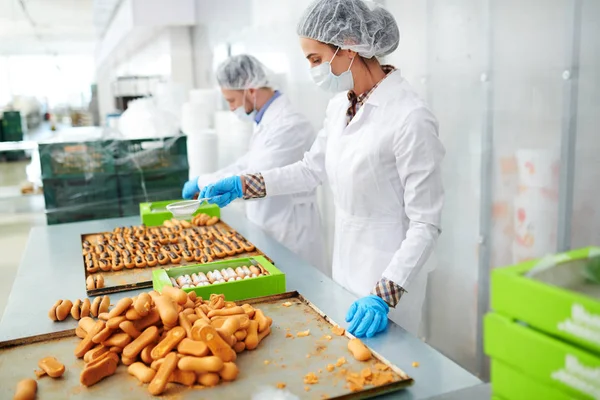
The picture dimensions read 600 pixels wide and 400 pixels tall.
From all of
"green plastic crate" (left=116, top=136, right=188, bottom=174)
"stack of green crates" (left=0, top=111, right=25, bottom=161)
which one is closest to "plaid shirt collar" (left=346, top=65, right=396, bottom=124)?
"green plastic crate" (left=116, top=136, right=188, bottom=174)

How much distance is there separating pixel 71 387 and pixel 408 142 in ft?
3.57

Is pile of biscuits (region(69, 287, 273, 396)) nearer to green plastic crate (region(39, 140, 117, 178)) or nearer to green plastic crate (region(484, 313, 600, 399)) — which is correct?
green plastic crate (region(484, 313, 600, 399))

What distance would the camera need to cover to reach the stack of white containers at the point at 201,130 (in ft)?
12.8

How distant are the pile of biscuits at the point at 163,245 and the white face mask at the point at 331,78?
0.75m

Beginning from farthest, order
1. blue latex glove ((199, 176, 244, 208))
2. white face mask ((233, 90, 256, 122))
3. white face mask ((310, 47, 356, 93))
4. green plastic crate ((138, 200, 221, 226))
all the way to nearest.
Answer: white face mask ((233, 90, 256, 122)) → green plastic crate ((138, 200, 221, 226)) → blue latex glove ((199, 176, 244, 208)) → white face mask ((310, 47, 356, 93))

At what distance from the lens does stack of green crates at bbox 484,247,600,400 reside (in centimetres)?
73

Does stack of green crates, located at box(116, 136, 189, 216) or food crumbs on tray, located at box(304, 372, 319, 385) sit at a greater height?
stack of green crates, located at box(116, 136, 189, 216)

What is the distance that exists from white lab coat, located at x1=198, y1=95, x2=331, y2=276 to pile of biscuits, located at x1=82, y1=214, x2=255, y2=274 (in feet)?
0.97

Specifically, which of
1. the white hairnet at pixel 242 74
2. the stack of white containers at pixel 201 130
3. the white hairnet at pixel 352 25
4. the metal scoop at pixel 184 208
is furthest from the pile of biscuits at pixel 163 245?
the stack of white containers at pixel 201 130

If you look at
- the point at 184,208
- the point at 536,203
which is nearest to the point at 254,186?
the point at 184,208

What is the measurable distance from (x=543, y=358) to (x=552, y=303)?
9cm

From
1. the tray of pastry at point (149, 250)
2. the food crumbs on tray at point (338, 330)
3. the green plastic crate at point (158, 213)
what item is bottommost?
the food crumbs on tray at point (338, 330)

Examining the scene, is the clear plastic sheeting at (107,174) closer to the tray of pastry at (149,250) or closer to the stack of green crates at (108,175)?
the stack of green crates at (108,175)

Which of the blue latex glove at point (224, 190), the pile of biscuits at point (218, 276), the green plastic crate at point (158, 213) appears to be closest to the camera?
the pile of biscuits at point (218, 276)
